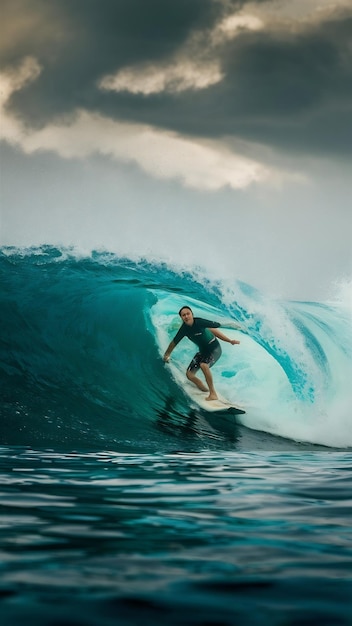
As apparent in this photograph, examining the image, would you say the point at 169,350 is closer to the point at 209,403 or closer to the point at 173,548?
the point at 209,403

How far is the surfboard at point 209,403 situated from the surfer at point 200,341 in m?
0.12

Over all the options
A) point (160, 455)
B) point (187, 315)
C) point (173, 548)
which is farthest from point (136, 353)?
point (173, 548)

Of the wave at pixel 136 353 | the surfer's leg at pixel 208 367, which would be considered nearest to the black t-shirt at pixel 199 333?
the surfer's leg at pixel 208 367

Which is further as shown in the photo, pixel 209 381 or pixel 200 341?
pixel 200 341

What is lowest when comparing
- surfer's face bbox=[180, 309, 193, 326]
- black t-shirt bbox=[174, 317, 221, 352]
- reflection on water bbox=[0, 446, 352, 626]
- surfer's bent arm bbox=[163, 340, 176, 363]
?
reflection on water bbox=[0, 446, 352, 626]

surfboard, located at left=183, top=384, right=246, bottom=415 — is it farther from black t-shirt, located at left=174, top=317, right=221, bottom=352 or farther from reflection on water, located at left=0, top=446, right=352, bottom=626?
reflection on water, located at left=0, top=446, right=352, bottom=626

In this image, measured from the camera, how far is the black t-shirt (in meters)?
11.6

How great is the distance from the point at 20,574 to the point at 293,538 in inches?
53.1

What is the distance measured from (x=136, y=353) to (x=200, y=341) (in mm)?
1455

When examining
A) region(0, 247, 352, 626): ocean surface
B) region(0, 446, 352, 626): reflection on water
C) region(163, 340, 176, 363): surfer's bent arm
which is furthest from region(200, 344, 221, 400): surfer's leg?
region(0, 446, 352, 626): reflection on water

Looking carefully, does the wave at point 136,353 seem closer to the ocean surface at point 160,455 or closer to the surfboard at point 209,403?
the ocean surface at point 160,455

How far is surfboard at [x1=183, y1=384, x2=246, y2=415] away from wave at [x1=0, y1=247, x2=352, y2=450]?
153mm

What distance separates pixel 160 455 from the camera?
315 inches

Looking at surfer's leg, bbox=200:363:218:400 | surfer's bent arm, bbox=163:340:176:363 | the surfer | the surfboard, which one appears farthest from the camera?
surfer's bent arm, bbox=163:340:176:363
